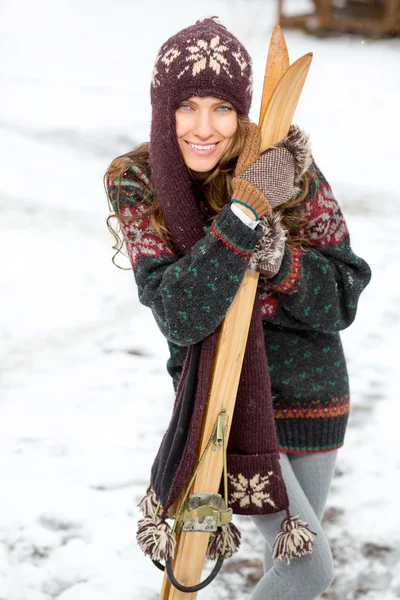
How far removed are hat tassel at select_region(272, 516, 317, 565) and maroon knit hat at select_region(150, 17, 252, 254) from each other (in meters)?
0.77

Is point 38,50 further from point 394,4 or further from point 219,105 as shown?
point 219,105

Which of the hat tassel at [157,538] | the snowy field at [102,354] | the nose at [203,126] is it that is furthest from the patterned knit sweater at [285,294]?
the snowy field at [102,354]

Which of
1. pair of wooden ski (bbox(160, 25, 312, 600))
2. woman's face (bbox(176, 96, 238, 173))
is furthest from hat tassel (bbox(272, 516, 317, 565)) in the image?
woman's face (bbox(176, 96, 238, 173))

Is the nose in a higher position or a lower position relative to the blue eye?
lower

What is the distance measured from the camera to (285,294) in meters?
2.06

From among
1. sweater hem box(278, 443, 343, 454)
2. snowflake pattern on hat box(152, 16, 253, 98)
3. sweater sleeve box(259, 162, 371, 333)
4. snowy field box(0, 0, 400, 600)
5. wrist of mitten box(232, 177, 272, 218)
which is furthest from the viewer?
snowy field box(0, 0, 400, 600)

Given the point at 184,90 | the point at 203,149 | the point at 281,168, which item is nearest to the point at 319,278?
the point at 281,168

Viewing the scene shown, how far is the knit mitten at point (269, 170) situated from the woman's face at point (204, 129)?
0.21 ft

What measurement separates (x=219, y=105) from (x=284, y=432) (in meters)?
0.95

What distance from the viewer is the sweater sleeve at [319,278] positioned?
2.04 m

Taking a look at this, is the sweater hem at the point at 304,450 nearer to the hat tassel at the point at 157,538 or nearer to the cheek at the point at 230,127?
the hat tassel at the point at 157,538

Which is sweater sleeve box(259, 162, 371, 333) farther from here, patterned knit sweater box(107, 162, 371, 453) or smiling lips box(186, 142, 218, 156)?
smiling lips box(186, 142, 218, 156)

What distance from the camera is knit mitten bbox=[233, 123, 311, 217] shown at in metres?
1.83

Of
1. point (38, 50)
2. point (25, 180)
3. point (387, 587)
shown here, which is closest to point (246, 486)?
point (387, 587)
